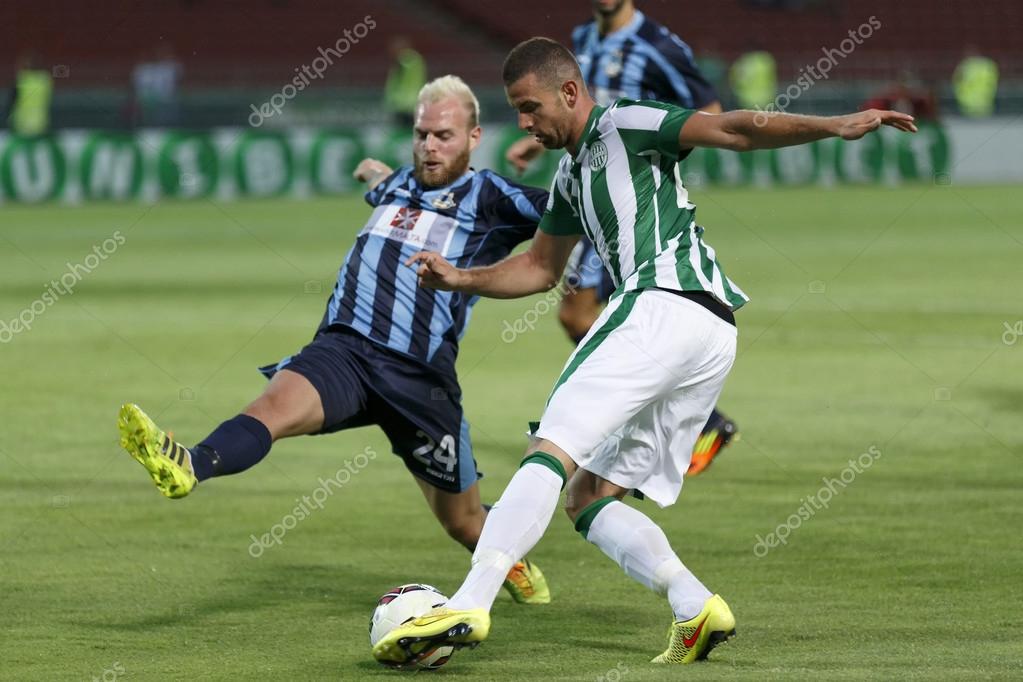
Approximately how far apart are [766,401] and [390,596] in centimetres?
646

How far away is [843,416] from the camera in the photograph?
1098cm

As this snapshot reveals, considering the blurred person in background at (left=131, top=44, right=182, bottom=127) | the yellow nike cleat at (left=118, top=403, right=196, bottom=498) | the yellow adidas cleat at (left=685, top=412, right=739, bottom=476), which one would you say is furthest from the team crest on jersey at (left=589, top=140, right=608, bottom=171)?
the blurred person in background at (left=131, top=44, right=182, bottom=127)

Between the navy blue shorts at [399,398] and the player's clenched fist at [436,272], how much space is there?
0.71 meters

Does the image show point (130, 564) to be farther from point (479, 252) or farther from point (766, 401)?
point (766, 401)

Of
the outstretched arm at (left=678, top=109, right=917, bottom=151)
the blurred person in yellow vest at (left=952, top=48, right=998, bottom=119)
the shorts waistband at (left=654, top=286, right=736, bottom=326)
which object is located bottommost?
the blurred person in yellow vest at (left=952, top=48, right=998, bottom=119)

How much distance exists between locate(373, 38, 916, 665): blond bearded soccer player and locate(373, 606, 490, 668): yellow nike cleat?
0.03 meters

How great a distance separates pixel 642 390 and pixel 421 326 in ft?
5.16

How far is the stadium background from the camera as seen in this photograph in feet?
19.6

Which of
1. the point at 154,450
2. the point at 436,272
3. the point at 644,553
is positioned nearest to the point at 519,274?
the point at 436,272

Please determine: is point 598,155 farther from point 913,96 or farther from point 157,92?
point 157,92

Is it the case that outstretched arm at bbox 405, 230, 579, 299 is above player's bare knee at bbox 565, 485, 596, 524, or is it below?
above

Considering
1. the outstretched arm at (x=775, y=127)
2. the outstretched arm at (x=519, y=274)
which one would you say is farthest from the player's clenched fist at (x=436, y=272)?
the outstretched arm at (x=775, y=127)

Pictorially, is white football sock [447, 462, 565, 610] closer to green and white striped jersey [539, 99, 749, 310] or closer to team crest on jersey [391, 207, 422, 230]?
green and white striped jersey [539, 99, 749, 310]

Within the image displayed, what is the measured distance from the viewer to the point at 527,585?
262 inches
